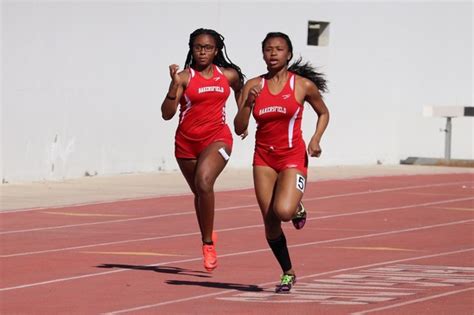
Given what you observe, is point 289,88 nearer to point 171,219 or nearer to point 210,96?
point 210,96

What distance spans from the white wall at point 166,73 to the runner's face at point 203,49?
40.9ft

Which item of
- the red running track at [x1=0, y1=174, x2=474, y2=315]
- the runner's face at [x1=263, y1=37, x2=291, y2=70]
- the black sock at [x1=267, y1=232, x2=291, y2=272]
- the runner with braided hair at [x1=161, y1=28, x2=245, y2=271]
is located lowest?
the red running track at [x1=0, y1=174, x2=474, y2=315]

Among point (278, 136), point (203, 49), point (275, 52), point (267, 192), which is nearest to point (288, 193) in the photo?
point (267, 192)

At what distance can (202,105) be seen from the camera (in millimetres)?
13422

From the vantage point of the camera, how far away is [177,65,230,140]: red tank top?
13344 millimetres

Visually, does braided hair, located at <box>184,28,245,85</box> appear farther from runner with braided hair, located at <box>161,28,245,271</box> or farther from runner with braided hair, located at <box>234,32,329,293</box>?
runner with braided hair, located at <box>234,32,329,293</box>

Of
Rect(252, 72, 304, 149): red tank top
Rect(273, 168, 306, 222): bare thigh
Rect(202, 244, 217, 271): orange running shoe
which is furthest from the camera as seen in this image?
Rect(202, 244, 217, 271): orange running shoe

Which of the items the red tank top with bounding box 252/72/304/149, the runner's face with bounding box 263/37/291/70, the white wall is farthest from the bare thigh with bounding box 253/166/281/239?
the white wall

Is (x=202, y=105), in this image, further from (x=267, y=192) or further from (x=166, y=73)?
(x=166, y=73)

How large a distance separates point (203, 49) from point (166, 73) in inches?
627

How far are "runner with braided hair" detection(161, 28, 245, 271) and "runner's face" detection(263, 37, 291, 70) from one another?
1.16 m

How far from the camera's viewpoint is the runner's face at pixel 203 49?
1338 centimetres

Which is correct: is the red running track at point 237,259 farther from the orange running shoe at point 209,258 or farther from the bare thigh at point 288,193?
the bare thigh at point 288,193

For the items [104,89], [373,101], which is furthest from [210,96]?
[373,101]
